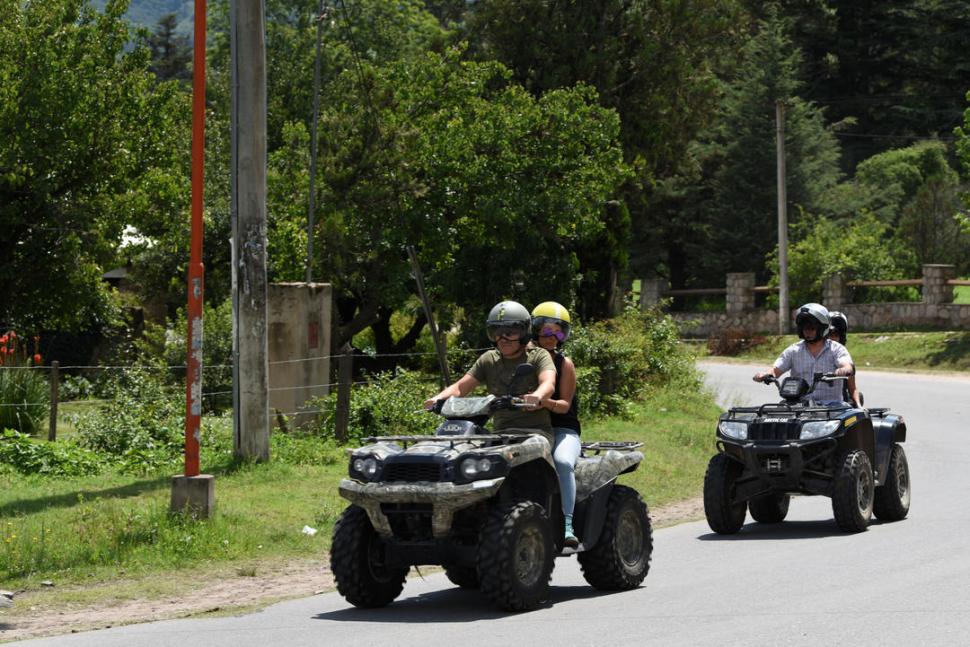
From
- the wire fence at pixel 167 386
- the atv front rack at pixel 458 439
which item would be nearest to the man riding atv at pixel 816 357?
the atv front rack at pixel 458 439

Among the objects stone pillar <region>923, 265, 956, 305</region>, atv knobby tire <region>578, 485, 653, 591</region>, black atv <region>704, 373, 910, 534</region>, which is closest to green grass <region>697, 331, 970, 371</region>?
stone pillar <region>923, 265, 956, 305</region>

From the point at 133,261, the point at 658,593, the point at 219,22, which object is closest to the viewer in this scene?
the point at 658,593

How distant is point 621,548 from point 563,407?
1.15 meters

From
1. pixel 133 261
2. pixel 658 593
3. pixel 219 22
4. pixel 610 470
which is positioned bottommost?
pixel 658 593

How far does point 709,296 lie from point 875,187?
10.6 meters

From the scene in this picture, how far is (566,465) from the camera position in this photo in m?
10.3

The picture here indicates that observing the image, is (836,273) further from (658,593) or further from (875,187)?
(658,593)

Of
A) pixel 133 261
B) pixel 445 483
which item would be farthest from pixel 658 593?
pixel 133 261

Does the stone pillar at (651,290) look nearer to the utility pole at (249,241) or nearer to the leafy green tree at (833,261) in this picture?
the leafy green tree at (833,261)

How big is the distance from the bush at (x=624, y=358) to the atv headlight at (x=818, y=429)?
29.6 feet

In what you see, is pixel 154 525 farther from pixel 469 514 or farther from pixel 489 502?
pixel 489 502

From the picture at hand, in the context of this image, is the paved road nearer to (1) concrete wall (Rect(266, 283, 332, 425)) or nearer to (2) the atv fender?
(2) the atv fender

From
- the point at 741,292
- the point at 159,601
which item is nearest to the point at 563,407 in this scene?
the point at 159,601

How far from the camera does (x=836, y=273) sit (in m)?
49.3
